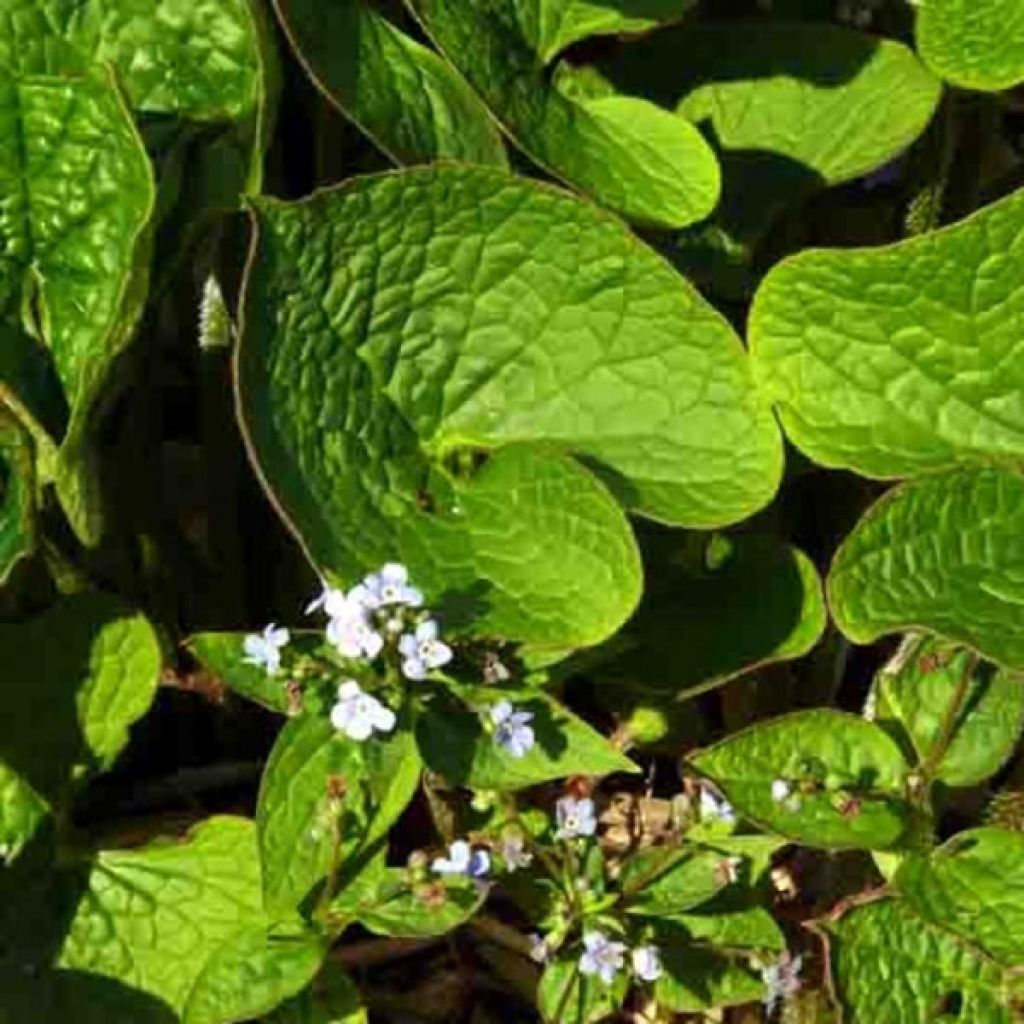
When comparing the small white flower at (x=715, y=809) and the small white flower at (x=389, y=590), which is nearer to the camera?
the small white flower at (x=389, y=590)

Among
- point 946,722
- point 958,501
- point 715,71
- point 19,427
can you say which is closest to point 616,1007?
point 946,722

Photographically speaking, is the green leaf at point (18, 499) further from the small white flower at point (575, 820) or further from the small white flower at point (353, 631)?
the small white flower at point (575, 820)

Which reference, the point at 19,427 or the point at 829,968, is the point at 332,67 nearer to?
the point at 19,427

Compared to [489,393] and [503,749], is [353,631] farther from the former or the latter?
[489,393]

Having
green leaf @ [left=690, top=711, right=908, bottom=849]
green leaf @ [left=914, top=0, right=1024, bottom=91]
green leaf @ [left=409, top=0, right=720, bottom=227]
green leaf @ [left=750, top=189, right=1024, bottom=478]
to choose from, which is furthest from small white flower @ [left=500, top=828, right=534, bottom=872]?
green leaf @ [left=914, top=0, right=1024, bottom=91]

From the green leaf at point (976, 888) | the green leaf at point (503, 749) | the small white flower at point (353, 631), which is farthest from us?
the green leaf at point (976, 888)

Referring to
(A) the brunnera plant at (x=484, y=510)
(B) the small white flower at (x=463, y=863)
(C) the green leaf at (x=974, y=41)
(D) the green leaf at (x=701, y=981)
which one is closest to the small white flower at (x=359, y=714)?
(A) the brunnera plant at (x=484, y=510)
